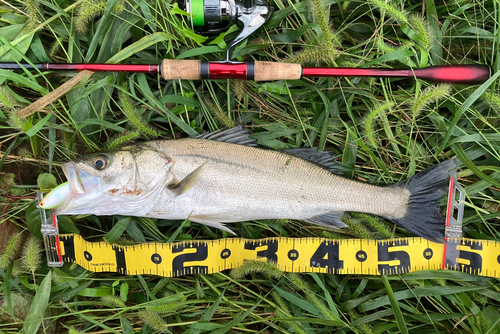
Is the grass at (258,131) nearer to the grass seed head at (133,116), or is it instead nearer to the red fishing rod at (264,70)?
the grass seed head at (133,116)

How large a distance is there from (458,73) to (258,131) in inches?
64.1

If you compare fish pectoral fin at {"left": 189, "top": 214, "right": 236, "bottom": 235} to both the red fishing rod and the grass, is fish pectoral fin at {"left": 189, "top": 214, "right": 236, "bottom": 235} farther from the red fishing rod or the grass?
the red fishing rod

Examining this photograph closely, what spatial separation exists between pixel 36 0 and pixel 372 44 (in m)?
2.82

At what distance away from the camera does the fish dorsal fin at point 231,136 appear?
8.43 feet

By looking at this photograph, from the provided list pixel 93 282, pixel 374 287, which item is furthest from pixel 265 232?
pixel 93 282

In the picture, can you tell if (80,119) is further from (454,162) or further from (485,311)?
(485,311)

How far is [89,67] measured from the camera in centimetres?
245

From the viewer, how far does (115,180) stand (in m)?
2.32

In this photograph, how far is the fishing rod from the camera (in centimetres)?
239

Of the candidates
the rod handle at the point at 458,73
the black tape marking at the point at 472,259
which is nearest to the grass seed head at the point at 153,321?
the black tape marking at the point at 472,259

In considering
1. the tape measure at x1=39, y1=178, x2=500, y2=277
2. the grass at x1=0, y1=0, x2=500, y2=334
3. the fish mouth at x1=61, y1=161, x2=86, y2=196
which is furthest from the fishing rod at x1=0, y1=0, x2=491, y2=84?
the tape measure at x1=39, y1=178, x2=500, y2=277

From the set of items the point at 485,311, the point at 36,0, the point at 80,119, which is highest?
the point at 36,0

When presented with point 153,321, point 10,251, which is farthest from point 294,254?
point 10,251

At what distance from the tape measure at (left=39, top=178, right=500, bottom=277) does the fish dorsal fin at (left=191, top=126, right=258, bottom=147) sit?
2.76 ft
